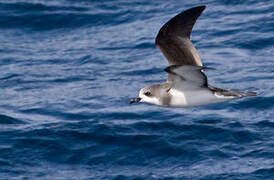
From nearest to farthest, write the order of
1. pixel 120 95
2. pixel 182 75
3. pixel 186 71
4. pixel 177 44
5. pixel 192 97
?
pixel 186 71
pixel 182 75
pixel 177 44
pixel 192 97
pixel 120 95

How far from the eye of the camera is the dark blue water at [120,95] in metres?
10.8

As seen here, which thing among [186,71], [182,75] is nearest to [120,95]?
[182,75]

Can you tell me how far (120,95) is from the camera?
13898 mm

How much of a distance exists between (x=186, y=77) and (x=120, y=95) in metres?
3.97

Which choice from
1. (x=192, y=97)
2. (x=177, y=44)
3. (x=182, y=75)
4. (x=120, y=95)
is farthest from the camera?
(x=120, y=95)

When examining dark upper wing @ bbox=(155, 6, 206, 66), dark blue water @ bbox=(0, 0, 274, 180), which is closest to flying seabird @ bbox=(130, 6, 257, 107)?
dark upper wing @ bbox=(155, 6, 206, 66)

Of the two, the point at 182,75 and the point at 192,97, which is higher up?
the point at 182,75

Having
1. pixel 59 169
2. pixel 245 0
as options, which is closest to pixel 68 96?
pixel 59 169

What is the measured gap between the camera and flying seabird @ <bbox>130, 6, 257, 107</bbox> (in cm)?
995

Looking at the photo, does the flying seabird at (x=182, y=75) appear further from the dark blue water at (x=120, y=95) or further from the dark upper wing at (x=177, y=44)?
the dark blue water at (x=120, y=95)

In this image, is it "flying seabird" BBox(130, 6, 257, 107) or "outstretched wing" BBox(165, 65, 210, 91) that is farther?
"flying seabird" BBox(130, 6, 257, 107)

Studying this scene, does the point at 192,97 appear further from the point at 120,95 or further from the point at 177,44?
the point at 120,95

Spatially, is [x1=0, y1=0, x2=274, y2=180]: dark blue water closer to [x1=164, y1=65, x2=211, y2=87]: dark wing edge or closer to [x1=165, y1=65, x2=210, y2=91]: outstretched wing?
[x1=165, y1=65, x2=210, y2=91]: outstretched wing

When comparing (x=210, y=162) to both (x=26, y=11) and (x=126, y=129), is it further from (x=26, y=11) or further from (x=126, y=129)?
(x=26, y=11)
